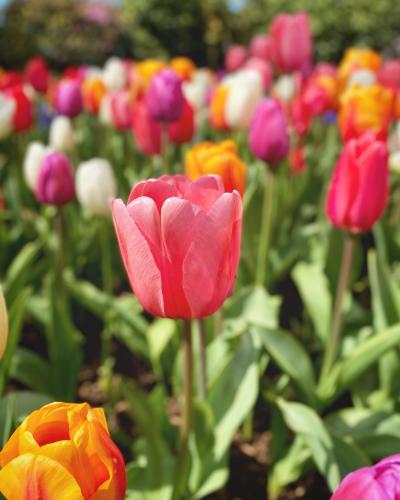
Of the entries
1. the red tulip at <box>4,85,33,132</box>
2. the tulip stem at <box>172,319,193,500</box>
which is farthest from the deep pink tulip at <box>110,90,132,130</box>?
the tulip stem at <box>172,319,193,500</box>

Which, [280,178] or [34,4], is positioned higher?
[280,178]

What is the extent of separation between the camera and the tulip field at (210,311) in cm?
77

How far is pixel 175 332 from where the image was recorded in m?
1.70

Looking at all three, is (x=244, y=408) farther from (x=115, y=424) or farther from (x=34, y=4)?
(x=34, y=4)

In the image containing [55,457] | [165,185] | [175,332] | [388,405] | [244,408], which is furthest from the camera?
[175,332]

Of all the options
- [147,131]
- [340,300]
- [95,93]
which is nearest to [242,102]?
[147,131]

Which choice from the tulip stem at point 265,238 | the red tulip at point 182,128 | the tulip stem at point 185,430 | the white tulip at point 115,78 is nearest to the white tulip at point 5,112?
the red tulip at point 182,128

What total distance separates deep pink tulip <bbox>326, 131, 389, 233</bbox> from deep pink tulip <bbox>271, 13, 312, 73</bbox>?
47.2 inches

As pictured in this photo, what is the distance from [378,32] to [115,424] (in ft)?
37.7

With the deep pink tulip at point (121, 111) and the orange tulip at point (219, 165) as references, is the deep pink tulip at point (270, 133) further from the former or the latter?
the deep pink tulip at point (121, 111)

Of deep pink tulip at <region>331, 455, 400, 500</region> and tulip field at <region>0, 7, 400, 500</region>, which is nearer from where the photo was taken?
deep pink tulip at <region>331, 455, 400, 500</region>

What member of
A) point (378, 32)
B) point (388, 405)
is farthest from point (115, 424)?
point (378, 32)

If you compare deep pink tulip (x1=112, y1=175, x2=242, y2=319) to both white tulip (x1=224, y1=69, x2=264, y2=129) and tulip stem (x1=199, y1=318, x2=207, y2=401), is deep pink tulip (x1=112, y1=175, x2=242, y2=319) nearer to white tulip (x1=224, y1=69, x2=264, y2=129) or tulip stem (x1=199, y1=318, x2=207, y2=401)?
tulip stem (x1=199, y1=318, x2=207, y2=401)

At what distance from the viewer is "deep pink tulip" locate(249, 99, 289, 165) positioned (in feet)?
5.41
